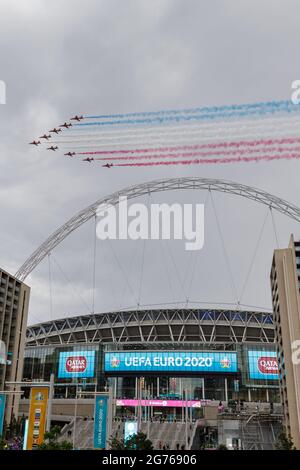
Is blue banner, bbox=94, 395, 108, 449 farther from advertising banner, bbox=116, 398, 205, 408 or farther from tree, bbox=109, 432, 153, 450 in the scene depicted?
advertising banner, bbox=116, 398, 205, 408

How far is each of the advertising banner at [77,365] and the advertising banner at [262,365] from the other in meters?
45.8

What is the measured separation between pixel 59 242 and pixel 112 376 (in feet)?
140

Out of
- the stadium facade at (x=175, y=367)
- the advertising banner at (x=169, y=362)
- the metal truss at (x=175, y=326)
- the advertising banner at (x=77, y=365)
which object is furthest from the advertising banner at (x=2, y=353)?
the metal truss at (x=175, y=326)

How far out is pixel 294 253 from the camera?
8544 centimetres

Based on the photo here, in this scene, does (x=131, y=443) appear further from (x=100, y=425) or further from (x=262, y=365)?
(x=262, y=365)

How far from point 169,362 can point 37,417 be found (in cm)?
8267

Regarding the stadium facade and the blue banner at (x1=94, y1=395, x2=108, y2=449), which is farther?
the stadium facade

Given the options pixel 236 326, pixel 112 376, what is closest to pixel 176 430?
pixel 112 376

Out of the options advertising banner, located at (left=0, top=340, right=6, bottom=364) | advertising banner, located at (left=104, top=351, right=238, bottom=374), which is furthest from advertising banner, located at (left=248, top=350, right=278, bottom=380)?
advertising banner, located at (left=0, top=340, right=6, bottom=364)

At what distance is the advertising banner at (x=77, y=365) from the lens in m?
137

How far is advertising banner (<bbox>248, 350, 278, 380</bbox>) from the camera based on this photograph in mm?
129250

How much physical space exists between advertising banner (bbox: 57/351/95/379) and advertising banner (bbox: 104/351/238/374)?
4.71 meters

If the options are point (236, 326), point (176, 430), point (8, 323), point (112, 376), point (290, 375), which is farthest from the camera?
point (236, 326)
